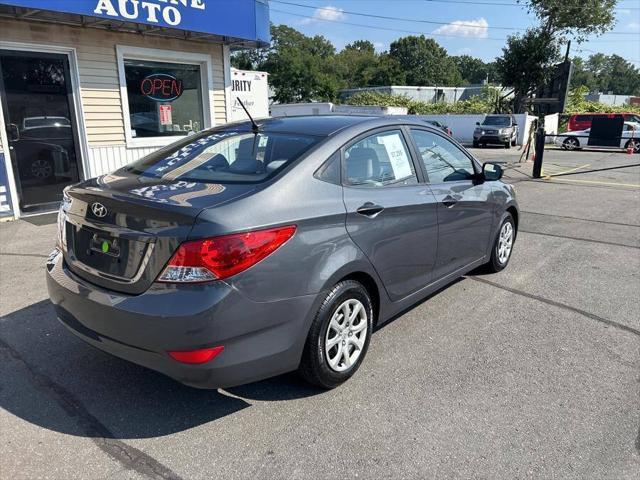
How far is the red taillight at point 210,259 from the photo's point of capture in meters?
2.37

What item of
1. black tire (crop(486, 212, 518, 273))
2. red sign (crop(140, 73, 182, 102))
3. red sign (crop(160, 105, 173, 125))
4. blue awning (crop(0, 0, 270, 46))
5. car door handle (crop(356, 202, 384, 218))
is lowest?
black tire (crop(486, 212, 518, 273))

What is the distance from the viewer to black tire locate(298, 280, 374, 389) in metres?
2.79

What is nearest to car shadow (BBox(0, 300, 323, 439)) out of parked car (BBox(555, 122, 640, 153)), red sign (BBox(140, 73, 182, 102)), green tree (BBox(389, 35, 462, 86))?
red sign (BBox(140, 73, 182, 102))

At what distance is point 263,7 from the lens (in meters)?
9.30

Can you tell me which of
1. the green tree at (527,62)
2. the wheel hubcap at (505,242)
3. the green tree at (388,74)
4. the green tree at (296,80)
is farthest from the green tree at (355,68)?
the wheel hubcap at (505,242)

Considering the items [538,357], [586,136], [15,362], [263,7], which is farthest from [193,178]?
[586,136]

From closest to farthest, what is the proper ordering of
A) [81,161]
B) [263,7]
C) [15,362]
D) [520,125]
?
[15,362] → [81,161] → [263,7] → [520,125]

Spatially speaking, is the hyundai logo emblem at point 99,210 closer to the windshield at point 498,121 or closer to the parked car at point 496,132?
the parked car at point 496,132

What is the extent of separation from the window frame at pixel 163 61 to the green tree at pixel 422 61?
287 feet

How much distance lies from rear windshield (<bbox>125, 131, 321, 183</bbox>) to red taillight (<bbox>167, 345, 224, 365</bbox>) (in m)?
0.96

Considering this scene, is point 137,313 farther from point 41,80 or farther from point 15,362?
point 41,80

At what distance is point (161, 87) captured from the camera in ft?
30.5

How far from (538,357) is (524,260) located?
2.53 metres

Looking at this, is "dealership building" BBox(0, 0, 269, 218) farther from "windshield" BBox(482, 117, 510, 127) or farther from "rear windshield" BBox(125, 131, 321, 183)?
"windshield" BBox(482, 117, 510, 127)
